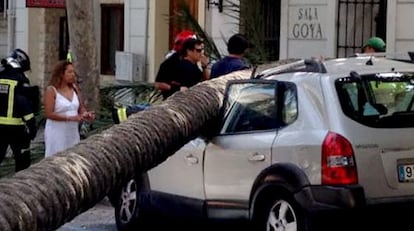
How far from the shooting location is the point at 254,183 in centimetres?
865

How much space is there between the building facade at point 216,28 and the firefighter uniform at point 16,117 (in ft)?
12.2

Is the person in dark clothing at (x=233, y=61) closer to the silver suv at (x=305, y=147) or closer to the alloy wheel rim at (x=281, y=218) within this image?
the silver suv at (x=305, y=147)

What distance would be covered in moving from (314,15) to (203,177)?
312 inches

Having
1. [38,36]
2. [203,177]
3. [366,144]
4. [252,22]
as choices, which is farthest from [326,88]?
[38,36]

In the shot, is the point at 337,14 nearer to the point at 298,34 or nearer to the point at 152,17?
the point at 298,34

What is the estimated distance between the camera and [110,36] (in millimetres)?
22797

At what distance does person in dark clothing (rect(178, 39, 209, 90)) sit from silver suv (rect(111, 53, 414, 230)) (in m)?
1.83

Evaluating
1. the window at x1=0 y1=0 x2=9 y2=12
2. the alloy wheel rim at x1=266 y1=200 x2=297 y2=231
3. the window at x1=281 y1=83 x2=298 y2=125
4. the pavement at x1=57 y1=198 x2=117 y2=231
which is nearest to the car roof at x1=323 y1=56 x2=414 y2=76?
the window at x1=281 y1=83 x2=298 y2=125

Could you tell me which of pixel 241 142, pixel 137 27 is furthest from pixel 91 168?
pixel 137 27

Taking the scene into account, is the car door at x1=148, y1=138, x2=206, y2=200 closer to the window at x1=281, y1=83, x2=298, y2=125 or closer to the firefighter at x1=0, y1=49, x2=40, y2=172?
the window at x1=281, y1=83, x2=298, y2=125

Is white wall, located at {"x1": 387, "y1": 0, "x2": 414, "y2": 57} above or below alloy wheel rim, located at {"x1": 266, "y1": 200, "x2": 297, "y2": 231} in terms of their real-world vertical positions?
above

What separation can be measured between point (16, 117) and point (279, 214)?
17.4 ft

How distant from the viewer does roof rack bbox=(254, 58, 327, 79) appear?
8594 mm

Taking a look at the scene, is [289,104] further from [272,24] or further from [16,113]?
[272,24]
